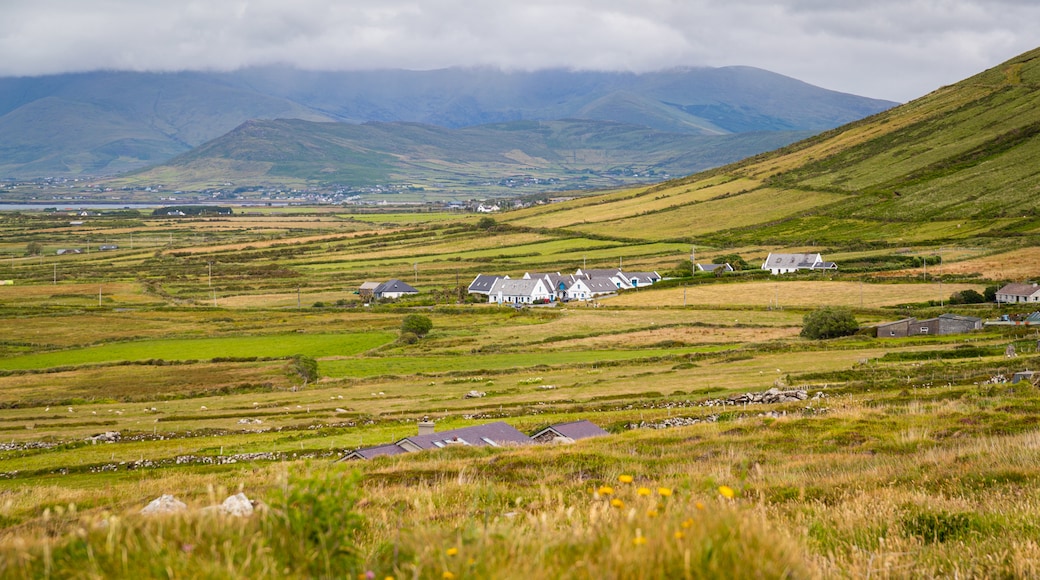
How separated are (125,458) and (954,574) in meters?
38.2

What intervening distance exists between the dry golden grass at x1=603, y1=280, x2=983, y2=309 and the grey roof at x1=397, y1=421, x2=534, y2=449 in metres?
66.3

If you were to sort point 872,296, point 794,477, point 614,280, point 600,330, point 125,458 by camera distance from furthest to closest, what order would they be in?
1. point 614,280
2. point 872,296
3. point 600,330
4. point 125,458
5. point 794,477

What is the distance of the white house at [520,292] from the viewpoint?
117 metres

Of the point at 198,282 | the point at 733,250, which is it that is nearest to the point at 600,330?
the point at 733,250

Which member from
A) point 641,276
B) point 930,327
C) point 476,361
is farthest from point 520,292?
point 930,327

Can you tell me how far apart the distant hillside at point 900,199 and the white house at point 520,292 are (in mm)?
50372

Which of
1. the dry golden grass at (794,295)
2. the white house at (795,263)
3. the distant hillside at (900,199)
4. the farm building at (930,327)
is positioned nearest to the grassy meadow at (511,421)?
the dry golden grass at (794,295)

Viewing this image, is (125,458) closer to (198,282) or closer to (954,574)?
(954,574)

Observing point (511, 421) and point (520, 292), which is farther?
point (520, 292)

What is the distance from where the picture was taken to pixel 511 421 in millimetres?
41031

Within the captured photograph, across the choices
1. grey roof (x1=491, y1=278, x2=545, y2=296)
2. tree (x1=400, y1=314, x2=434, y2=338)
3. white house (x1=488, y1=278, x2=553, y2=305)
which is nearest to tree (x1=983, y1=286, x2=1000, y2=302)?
white house (x1=488, y1=278, x2=553, y2=305)

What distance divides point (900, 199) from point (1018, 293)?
272ft

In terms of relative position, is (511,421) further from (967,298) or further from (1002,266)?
(1002,266)

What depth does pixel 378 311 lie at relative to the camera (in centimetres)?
10512
